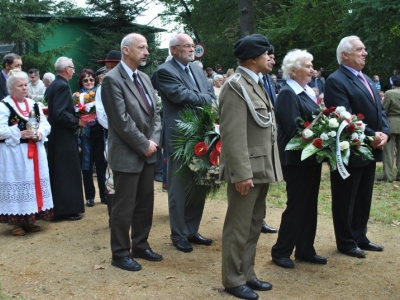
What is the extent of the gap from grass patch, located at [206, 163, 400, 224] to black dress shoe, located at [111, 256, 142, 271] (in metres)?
2.09

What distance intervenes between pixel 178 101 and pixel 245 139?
1636 millimetres

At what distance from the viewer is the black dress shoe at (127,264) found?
17.7ft

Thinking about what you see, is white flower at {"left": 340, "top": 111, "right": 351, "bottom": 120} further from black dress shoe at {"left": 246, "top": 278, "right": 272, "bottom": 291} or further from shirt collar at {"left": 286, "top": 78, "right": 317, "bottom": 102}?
black dress shoe at {"left": 246, "top": 278, "right": 272, "bottom": 291}

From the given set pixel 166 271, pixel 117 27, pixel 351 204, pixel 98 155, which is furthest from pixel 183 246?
pixel 117 27

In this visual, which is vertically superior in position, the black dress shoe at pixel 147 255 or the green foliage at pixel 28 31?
the green foliage at pixel 28 31

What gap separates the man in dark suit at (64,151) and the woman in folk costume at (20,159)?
52 cm

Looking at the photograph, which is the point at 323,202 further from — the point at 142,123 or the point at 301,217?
the point at 142,123

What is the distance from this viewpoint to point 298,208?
5504 mm

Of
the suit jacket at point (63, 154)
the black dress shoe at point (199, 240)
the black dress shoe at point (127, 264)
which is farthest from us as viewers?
the suit jacket at point (63, 154)

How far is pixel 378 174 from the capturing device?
12.3 meters

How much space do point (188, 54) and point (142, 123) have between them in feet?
3.68

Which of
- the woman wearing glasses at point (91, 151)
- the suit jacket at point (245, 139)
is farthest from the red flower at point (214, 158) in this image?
the woman wearing glasses at point (91, 151)

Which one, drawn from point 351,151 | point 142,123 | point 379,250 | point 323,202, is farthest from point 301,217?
point 323,202

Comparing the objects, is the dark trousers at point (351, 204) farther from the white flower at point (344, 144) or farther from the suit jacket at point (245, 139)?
the suit jacket at point (245, 139)
